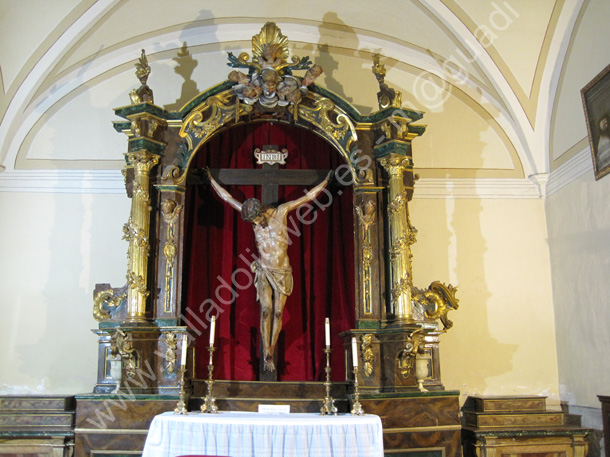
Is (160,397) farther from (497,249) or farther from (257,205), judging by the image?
(497,249)

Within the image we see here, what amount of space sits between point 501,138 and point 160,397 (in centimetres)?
506

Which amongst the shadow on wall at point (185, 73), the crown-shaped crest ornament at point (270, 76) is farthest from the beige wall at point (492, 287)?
the shadow on wall at point (185, 73)

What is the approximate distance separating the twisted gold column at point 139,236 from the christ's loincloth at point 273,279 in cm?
110

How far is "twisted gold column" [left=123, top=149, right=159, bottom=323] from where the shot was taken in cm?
619

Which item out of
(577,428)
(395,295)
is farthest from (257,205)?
(577,428)

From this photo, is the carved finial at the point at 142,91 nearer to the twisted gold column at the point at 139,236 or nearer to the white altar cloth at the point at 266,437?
the twisted gold column at the point at 139,236

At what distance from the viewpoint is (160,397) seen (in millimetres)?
5816

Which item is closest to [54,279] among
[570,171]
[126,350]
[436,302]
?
[126,350]

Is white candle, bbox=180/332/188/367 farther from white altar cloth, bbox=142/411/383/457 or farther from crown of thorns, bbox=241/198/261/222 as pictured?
crown of thorns, bbox=241/198/261/222

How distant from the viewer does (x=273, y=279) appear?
6.62m

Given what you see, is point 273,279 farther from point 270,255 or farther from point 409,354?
point 409,354

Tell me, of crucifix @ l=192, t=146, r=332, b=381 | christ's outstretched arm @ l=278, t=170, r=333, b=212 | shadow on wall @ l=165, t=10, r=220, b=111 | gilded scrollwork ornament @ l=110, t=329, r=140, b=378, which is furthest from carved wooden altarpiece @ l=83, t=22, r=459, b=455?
shadow on wall @ l=165, t=10, r=220, b=111

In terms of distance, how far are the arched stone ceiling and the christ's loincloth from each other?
2.42 meters

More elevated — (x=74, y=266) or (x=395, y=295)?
(x=74, y=266)
